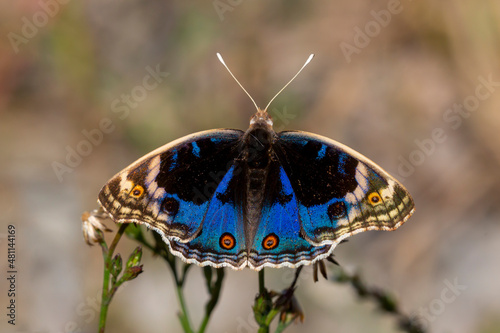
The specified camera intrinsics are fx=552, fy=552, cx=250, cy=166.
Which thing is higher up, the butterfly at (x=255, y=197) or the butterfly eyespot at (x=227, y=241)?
the butterfly at (x=255, y=197)

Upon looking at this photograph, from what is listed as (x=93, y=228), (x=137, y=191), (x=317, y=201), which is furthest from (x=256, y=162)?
(x=93, y=228)

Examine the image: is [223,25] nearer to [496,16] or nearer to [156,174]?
[496,16]

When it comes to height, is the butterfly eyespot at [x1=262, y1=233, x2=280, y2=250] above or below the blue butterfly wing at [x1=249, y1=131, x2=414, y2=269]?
below

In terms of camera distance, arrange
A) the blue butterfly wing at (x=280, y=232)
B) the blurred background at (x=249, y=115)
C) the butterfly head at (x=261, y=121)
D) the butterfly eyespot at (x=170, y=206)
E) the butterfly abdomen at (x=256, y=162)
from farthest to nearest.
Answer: the blurred background at (x=249, y=115), the butterfly head at (x=261, y=121), the butterfly abdomen at (x=256, y=162), the butterfly eyespot at (x=170, y=206), the blue butterfly wing at (x=280, y=232)

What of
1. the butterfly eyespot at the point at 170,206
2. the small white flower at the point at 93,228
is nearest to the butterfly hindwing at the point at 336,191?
the butterfly eyespot at the point at 170,206

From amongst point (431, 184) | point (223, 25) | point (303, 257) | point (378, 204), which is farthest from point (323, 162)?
point (223, 25)

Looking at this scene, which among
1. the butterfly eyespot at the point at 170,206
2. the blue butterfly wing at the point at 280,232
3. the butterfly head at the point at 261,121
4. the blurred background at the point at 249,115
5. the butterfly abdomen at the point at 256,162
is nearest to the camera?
the blue butterfly wing at the point at 280,232

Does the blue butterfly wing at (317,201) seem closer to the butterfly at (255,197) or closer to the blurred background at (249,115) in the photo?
the butterfly at (255,197)

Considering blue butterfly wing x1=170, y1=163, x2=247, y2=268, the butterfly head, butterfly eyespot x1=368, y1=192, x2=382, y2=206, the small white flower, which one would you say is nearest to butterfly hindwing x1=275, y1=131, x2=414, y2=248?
butterfly eyespot x1=368, y1=192, x2=382, y2=206

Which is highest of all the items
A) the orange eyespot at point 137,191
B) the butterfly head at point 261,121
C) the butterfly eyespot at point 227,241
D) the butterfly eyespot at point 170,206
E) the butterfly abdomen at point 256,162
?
the butterfly head at point 261,121

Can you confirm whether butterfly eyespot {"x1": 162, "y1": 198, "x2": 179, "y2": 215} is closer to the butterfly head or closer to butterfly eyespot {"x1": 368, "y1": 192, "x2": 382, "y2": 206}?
the butterfly head
